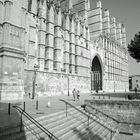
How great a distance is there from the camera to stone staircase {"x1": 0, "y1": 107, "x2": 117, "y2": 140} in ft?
17.7

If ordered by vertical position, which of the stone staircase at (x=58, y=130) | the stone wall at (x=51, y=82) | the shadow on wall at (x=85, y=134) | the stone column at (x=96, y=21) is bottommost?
the shadow on wall at (x=85, y=134)

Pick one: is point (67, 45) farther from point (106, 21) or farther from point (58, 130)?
point (106, 21)

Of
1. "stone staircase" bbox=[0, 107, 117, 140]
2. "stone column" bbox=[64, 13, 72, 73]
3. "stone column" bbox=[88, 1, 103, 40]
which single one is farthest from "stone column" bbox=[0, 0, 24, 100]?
"stone column" bbox=[88, 1, 103, 40]

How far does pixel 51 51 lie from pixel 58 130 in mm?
18437

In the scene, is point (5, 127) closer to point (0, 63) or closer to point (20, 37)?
point (0, 63)

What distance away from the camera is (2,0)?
1619 centimetres

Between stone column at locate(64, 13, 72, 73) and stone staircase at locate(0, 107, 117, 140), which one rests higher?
stone column at locate(64, 13, 72, 73)

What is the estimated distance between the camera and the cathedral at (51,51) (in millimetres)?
15125

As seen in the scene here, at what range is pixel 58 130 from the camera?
6984 mm

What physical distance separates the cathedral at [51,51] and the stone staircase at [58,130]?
26.7 ft

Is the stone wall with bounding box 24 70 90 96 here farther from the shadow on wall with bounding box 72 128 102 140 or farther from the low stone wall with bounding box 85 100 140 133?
the shadow on wall with bounding box 72 128 102 140

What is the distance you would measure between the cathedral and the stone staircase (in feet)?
26.7

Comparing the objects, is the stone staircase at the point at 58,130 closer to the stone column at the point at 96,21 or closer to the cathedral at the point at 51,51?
the cathedral at the point at 51,51

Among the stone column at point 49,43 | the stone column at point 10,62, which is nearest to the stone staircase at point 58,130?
the stone column at point 10,62
